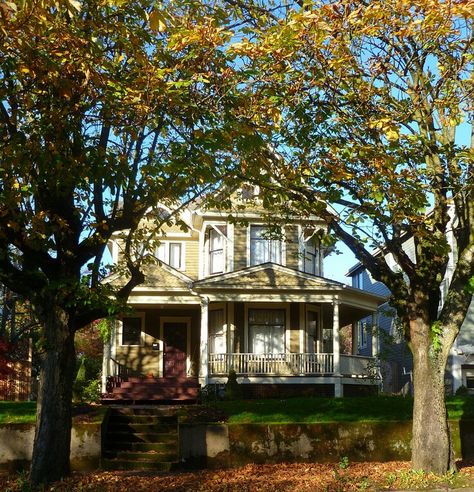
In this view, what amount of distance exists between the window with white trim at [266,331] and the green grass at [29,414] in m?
11.2

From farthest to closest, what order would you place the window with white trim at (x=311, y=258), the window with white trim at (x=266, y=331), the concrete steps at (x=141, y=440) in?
the window with white trim at (x=311, y=258), the window with white trim at (x=266, y=331), the concrete steps at (x=141, y=440)

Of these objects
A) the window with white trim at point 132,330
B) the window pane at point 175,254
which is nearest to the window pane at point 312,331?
the window pane at point 175,254

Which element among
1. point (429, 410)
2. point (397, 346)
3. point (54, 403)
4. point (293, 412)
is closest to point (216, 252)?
point (397, 346)

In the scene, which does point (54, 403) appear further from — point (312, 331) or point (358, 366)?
point (358, 366)

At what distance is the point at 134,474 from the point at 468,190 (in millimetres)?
7783

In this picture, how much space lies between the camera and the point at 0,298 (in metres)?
31.5

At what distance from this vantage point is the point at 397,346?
34938 millimetres

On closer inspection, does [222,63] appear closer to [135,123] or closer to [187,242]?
[135,123]

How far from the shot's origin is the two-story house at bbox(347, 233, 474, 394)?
88.4 feet

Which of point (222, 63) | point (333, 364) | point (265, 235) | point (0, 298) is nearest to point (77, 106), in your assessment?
point (222, 63)

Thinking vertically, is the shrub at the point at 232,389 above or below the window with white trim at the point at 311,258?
below

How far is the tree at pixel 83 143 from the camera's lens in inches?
399

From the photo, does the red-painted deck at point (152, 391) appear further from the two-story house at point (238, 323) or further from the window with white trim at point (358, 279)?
the window with white trim at point (358, 279)

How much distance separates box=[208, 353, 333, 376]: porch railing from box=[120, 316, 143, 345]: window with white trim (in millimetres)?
3430
